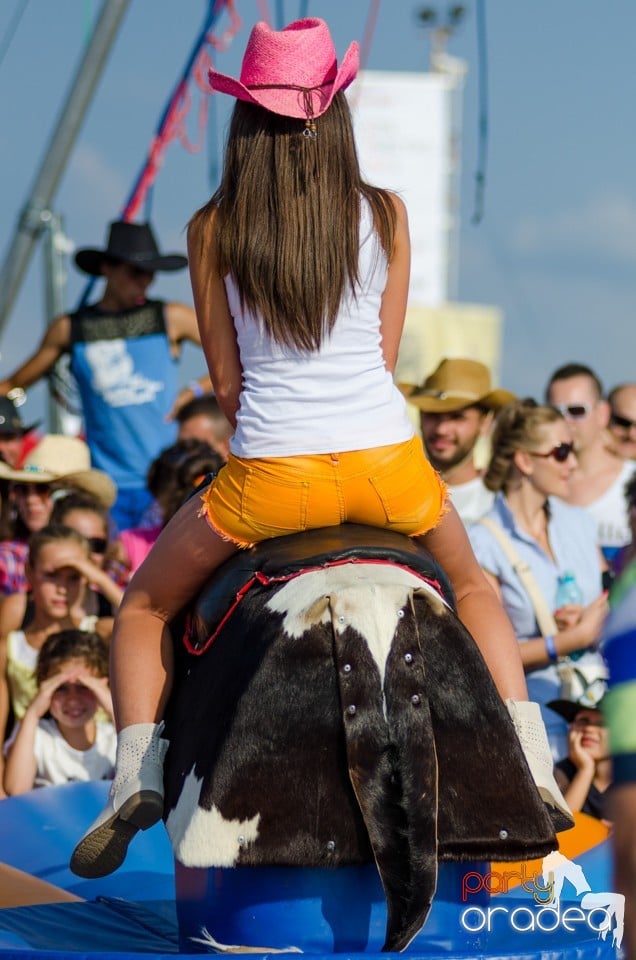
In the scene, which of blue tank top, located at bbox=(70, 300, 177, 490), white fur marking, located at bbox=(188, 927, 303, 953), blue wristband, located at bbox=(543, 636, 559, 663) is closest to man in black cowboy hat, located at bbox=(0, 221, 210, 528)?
blue tank top, located at bbox=(70, 300, 177, 490)

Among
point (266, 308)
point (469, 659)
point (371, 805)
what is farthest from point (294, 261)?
point (371, 805)

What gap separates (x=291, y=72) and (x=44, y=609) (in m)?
3.29

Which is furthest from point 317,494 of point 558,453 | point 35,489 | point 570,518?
point 35,489

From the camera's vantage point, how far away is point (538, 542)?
5883 millimetres

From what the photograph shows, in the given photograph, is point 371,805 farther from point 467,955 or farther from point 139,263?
point 139,263

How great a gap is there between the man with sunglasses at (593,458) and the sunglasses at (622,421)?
0.11 metres

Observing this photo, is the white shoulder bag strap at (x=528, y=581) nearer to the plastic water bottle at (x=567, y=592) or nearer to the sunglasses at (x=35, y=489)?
the plastic water bottle at (x=567, y=592)

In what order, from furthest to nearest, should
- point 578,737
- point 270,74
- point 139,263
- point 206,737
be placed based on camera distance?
point 139,263, point 578,737, point 270,74, point 206,737

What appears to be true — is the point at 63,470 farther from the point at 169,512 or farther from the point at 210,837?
the point at 210,837

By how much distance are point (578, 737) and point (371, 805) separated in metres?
2.47

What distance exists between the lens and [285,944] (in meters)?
3.03

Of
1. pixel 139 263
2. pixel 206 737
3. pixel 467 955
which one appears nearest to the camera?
pixel 467 955

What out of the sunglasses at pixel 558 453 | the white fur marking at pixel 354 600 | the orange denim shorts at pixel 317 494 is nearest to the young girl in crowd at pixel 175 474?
the sunglasses at pixel 558 453

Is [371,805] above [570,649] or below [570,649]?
above
